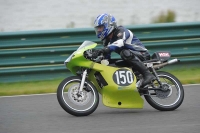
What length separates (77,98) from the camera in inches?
344

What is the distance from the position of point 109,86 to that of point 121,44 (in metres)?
0.68

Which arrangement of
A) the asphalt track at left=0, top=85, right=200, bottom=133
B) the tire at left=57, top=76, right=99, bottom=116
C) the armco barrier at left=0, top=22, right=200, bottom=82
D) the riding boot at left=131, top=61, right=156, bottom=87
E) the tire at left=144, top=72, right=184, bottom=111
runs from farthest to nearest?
1. the armco barrier at left=0, top=22, right=200, bottom=82
2. the tire at left=144, top=72, right=184, bottom=111
3. the riding boot at left=131, top=61, right=156, bottom=87
4. the tire at left=57, top=76, right=99, bottom=116
5. the asphalt track at left=0, top=85, right=200, bottom=133

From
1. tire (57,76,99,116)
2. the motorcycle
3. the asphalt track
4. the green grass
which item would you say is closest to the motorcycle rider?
the motorcycle

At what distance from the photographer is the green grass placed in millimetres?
11598

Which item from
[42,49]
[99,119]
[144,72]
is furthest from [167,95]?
[42,49]

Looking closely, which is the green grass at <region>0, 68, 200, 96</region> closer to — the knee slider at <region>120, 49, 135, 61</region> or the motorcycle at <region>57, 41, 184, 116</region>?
the motorcycle at <region>57, 41, 184, 116</region>

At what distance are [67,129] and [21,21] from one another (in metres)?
19.7

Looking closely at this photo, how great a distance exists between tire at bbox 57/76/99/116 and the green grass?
2838 millimetres

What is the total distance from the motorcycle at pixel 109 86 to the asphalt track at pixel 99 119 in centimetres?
16

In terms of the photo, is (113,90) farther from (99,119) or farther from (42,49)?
(42,49)

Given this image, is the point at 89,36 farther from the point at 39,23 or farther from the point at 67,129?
the point at 39,23

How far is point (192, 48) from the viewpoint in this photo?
13.2 m

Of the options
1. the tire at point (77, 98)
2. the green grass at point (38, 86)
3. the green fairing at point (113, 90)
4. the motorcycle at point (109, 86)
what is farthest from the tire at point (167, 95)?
the green grass at point (38, 86)

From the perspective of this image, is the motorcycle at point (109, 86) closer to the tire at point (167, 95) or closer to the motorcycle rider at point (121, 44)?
the tire at point (167, 95)
